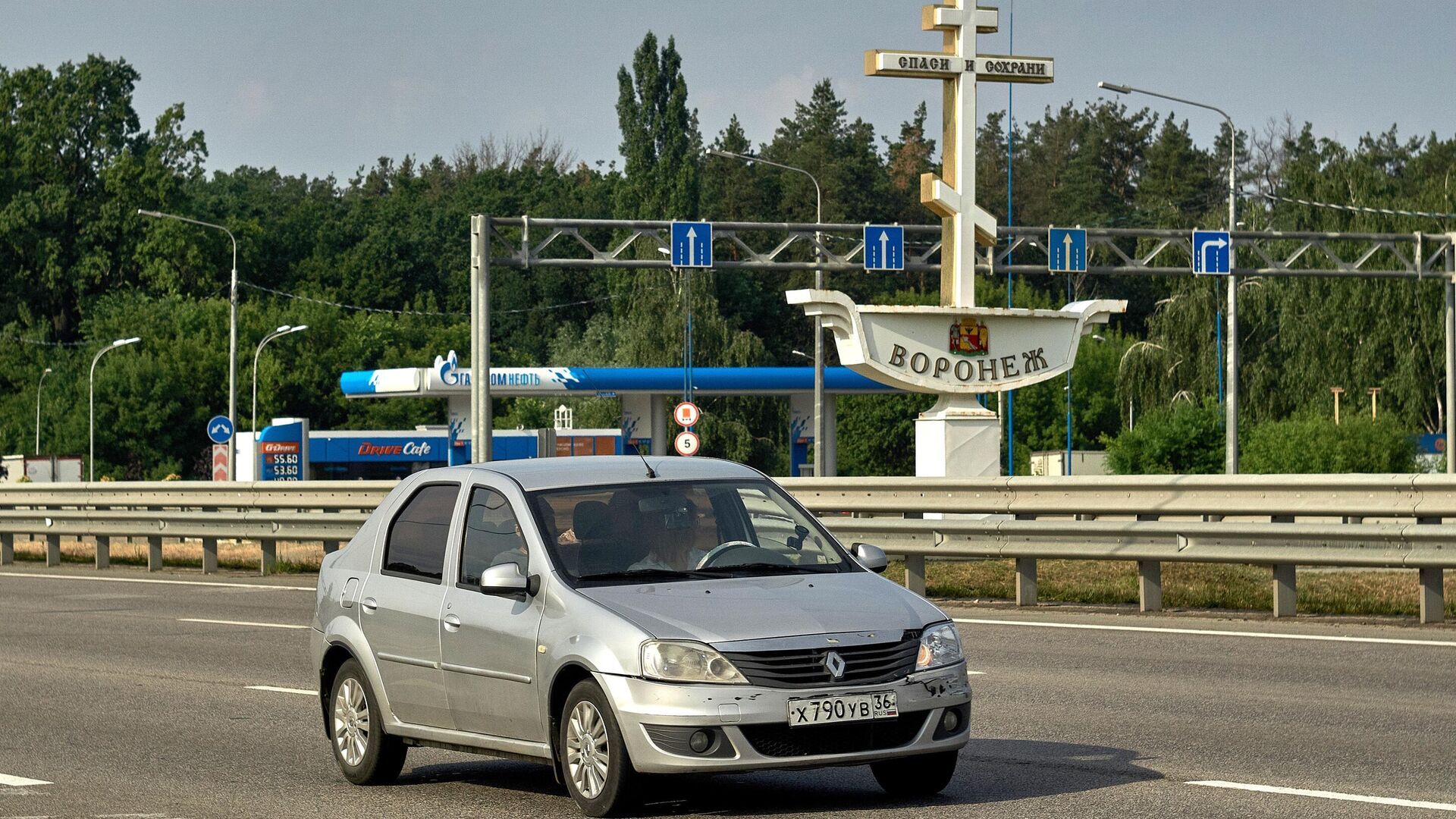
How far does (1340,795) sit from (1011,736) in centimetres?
239

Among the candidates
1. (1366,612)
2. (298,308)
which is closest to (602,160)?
(298,308)

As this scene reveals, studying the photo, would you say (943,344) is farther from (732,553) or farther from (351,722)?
(732,553)

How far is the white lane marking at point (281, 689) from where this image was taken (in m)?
13.0

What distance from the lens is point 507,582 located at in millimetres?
8203

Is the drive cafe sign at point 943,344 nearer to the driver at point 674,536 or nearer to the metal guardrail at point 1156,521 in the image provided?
the metal guardrail at point 1156,521

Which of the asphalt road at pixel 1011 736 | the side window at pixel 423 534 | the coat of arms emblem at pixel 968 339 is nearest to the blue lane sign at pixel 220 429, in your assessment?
the coat of arms emblem at pixel 968 339

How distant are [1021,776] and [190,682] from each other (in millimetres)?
6868

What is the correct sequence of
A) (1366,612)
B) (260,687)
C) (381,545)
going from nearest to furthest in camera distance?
(381,545) < (260,687) < (1366,612)

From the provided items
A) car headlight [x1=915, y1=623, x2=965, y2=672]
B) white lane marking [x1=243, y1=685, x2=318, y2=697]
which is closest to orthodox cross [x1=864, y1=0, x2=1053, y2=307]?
white lane marking [x1=243, y1=685, x2=318, y2=697]

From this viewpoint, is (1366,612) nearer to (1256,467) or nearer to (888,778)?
(888,778)

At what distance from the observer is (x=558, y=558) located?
8383mm

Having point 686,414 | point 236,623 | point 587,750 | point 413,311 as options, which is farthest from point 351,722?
point 413,311

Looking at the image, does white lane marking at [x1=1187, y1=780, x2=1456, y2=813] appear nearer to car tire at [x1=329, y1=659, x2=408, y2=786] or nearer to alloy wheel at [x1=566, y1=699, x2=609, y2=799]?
alloy wheel at [x1=566, y1=699, x2=609, y2=799]

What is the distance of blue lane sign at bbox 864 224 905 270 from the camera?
36.8 metres
